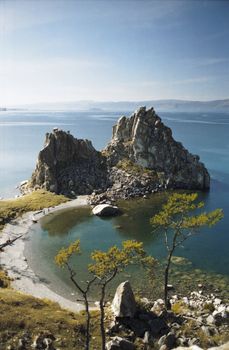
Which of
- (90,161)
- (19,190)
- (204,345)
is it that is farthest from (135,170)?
(204,345)

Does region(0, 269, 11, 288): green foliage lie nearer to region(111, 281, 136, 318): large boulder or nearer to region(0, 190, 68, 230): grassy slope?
region(111, 281, 136, 318): large boulder

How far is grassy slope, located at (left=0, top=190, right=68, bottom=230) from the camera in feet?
333

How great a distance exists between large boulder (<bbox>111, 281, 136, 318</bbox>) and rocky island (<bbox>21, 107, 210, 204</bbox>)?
2704 inches

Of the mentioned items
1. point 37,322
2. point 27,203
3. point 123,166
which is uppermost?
point 123,166

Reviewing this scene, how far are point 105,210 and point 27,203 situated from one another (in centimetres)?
2432

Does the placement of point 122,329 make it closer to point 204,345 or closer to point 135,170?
point 204,345

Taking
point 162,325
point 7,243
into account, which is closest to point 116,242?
point 7,243

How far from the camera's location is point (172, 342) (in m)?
43.6

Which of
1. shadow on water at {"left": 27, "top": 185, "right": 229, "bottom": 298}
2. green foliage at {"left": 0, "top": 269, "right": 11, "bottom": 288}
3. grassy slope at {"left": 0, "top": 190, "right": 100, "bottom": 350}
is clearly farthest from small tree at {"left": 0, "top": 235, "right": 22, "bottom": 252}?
grassy slope at {"left": 0, "top": 190, "right": 100, "bottom": 350}

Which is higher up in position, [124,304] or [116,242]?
[124,304]

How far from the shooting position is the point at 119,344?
42.5 m

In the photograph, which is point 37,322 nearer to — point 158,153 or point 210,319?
point 210,319

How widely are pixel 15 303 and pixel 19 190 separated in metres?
91.7

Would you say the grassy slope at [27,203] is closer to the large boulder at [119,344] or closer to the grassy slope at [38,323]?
the grassy slope at [38,323]
